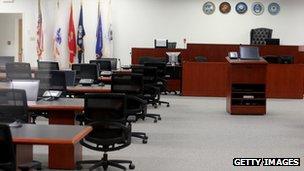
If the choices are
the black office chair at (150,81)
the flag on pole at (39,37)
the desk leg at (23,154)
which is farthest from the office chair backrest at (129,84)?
the flag on pole at (39,37)

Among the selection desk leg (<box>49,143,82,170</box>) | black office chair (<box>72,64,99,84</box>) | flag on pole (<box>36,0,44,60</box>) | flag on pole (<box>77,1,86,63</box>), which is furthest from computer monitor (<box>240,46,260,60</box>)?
flag on pole (<box>36,0,44,60</box>)

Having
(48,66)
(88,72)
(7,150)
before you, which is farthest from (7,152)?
(48,66)

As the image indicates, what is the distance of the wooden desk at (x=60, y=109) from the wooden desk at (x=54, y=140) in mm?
416

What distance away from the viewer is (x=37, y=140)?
3.97 meters

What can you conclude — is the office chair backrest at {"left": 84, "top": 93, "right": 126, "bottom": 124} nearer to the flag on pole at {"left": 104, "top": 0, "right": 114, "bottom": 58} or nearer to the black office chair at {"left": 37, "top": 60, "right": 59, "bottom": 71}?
the black office chair at {"left": 37, "top": 60, "right": 59, "bottom": 71}

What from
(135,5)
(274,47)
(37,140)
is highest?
(135,5)

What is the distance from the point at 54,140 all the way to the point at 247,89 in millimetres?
7046

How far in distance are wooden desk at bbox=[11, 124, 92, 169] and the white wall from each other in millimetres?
11116

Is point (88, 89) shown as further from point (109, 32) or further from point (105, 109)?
point (109, 32)

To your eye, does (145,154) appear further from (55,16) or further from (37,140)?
(55,16)

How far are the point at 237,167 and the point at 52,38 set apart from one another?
11991 mm

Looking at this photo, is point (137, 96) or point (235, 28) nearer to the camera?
point (137, 96)

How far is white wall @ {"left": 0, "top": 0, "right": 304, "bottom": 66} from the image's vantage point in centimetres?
1652

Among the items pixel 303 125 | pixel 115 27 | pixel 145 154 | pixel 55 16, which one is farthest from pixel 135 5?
pixel 145 154
